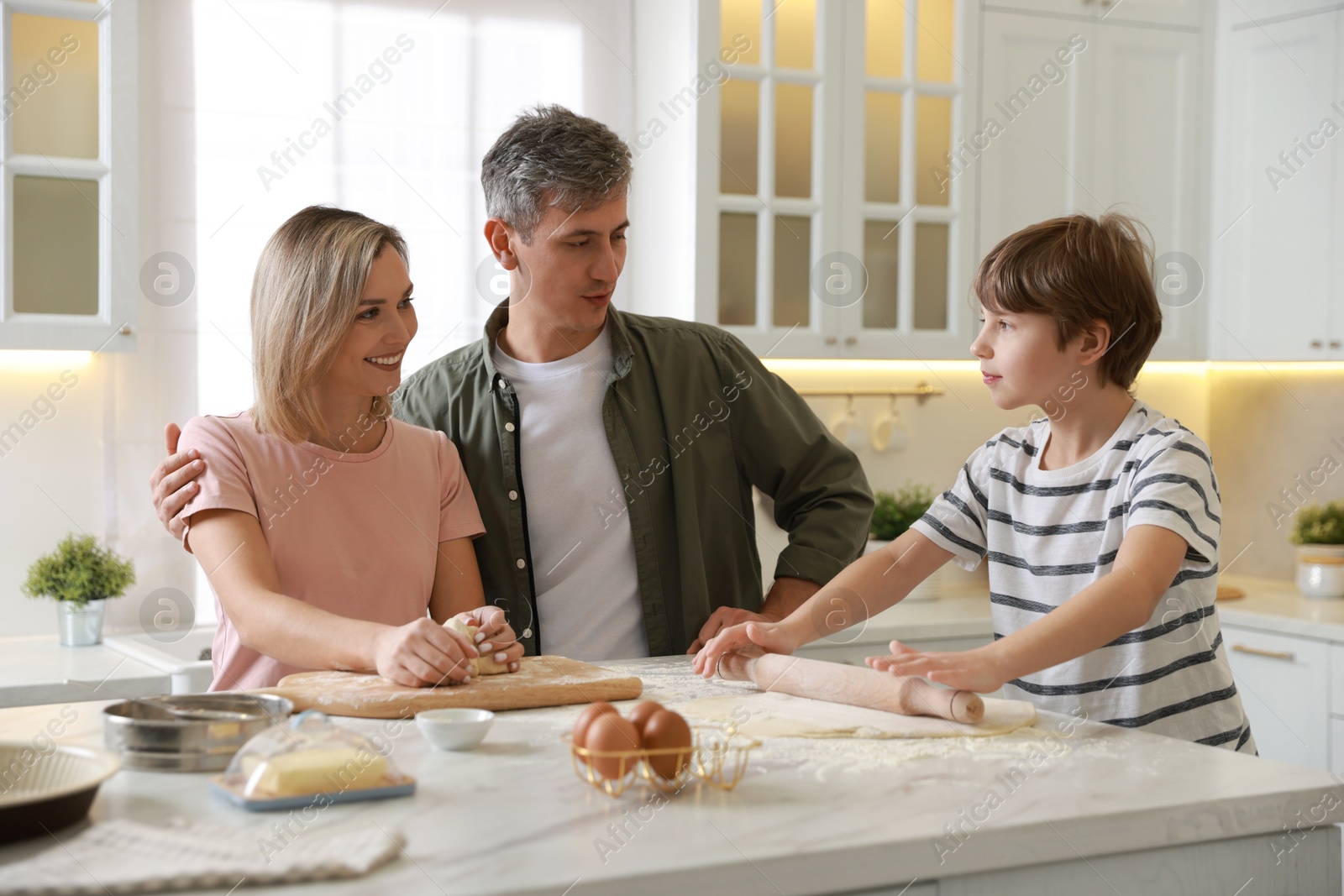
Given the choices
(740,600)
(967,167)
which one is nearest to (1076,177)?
(967,167)

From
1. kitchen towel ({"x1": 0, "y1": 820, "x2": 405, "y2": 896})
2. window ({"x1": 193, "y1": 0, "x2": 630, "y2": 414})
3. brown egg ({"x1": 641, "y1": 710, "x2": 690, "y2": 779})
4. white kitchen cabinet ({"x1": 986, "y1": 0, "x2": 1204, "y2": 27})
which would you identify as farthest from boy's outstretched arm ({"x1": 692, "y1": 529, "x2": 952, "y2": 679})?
white kitchen cabinet ({"x1": 986, "y1": 0, "x2": 1204, "y2": 27})

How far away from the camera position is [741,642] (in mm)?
1366

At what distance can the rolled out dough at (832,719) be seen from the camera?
111 cm

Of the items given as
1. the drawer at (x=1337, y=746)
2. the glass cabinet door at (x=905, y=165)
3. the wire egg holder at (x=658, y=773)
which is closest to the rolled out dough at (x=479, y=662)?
the wire egg holder at (x=658, y=773)

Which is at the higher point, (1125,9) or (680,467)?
(1125,9)

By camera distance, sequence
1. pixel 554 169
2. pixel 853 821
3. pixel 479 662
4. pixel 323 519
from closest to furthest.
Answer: pixel 853 821 < pixel 479 662 < pixel 323 519 < pixel 554 169

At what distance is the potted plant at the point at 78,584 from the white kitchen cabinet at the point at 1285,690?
258cm

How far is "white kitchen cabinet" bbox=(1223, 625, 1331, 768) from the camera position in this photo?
9.16 ft

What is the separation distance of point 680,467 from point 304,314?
0.63m

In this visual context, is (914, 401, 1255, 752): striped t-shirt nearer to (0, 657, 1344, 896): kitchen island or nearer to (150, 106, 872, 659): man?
(0, 657, 1344, 896): kitchen island

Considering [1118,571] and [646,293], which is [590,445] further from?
[646,293]

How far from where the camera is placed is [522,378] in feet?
6.36

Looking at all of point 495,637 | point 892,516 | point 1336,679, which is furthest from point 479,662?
point 1336,679

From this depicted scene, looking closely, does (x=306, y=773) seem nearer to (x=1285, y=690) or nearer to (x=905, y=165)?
(x=905, y=165)
